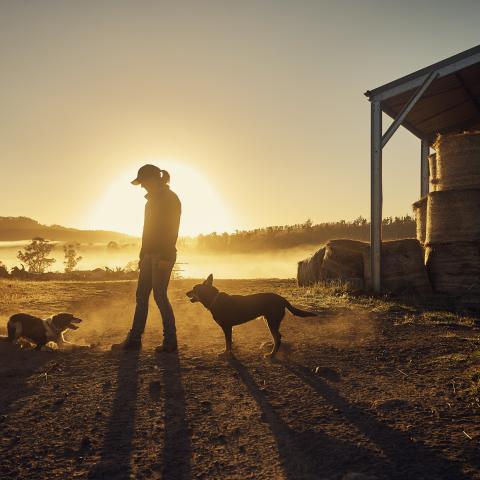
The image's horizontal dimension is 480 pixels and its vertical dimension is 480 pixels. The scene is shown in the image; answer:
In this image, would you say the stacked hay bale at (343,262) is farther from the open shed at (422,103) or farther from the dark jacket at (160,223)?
the dark jacket at (160,223)

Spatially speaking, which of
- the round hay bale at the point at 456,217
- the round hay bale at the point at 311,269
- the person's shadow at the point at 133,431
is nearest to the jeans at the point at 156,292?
the person's shadow at the point at 133,431

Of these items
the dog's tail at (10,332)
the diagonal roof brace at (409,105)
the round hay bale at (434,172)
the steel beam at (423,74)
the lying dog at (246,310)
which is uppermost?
the steel beam at (423,74)

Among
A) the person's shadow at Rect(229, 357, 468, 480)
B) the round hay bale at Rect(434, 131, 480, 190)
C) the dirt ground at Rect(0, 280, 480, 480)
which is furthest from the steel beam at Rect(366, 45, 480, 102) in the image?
the person's shadow at Rect(229, 357, 468, 480)

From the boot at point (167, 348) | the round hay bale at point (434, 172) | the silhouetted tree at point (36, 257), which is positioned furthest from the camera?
the silhouetted tree at point (36, 257)

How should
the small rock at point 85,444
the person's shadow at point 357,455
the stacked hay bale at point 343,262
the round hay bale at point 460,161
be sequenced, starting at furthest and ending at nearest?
the stacked hay bale at point 343,262, the round hay bale at point 460,161, the small rock at point 85,444, the person's shadow at point 357,455

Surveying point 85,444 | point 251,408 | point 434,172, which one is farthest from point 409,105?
point 85,444

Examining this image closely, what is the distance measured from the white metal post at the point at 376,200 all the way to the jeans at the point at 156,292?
614 cm

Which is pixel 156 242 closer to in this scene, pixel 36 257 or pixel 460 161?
pixel 460 161

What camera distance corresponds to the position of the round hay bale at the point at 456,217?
975 centimetres

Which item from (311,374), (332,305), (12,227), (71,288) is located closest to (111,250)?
(12,227)

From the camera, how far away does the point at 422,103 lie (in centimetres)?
1271

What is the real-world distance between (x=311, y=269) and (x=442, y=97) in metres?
6.26

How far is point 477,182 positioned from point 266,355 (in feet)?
24.3

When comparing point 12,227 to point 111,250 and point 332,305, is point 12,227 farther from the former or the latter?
point 332,305
